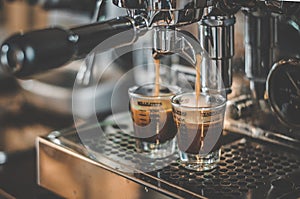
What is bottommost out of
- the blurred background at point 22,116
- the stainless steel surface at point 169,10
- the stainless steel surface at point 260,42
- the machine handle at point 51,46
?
the blurred background at point 22,116

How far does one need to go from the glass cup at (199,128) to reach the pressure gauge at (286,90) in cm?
9

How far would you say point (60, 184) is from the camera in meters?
0.86

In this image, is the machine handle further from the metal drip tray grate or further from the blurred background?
the blurred background

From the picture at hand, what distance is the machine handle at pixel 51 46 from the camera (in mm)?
616

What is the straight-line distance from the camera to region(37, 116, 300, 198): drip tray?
2.40 feet

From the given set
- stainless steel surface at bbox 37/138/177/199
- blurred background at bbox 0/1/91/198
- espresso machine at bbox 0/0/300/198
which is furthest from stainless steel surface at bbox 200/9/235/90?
blurred background at bbox 0/1/91/198

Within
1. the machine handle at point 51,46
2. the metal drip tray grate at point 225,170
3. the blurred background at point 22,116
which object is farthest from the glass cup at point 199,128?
the blurred background at point 22,116

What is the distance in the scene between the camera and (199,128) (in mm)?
761

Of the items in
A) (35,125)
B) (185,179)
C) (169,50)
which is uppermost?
(169,50)

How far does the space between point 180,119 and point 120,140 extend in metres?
0.15

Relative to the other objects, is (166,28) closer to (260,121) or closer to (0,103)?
(260,121)

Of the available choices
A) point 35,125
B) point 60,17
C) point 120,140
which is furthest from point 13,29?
point 120,140

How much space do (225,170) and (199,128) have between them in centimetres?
6

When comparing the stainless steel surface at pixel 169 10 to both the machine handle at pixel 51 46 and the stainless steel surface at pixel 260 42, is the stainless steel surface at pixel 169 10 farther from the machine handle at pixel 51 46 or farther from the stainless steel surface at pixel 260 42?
the stainless steel surface at pixel 260 42
